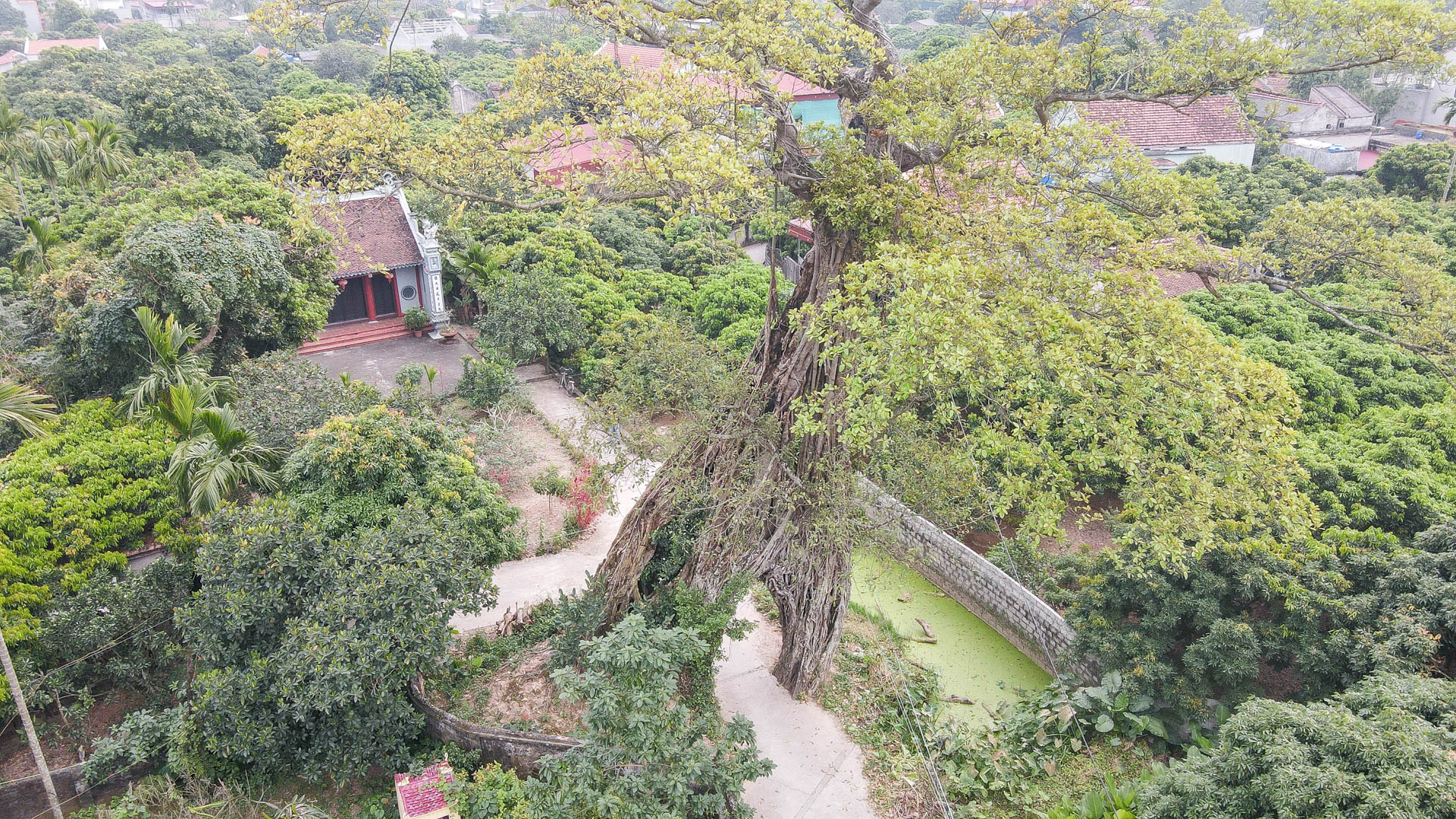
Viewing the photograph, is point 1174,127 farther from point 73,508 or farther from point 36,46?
point 36,46

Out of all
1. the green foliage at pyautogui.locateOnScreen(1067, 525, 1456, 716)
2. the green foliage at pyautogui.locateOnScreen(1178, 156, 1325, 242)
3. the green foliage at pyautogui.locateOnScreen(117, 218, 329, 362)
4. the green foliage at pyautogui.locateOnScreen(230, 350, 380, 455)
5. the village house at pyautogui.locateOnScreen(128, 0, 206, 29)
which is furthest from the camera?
the village house at pyautogui.locateOnScreen(128, 0, 206, 29)

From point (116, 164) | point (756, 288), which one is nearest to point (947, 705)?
point (756, 288)

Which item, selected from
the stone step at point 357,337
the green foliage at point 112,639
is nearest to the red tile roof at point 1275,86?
the stone step at point 357,337

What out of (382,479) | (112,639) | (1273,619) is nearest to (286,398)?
(382,479)

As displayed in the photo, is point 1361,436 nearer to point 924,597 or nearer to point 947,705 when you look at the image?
point 924,597

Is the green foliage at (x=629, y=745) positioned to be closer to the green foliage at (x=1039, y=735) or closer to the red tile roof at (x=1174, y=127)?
the green foliage at (x=1039, y=735)

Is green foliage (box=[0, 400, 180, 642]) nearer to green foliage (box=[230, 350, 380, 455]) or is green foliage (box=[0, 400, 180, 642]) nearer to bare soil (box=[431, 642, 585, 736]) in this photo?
green foliage (box=[230, 350, 380, 455])

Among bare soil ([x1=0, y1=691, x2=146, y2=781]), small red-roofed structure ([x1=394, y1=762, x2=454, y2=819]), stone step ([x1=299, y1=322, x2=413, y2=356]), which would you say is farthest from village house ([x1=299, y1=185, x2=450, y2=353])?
small red-roofed structure ([x1=394, y1=762, x2=454, y2=819])
